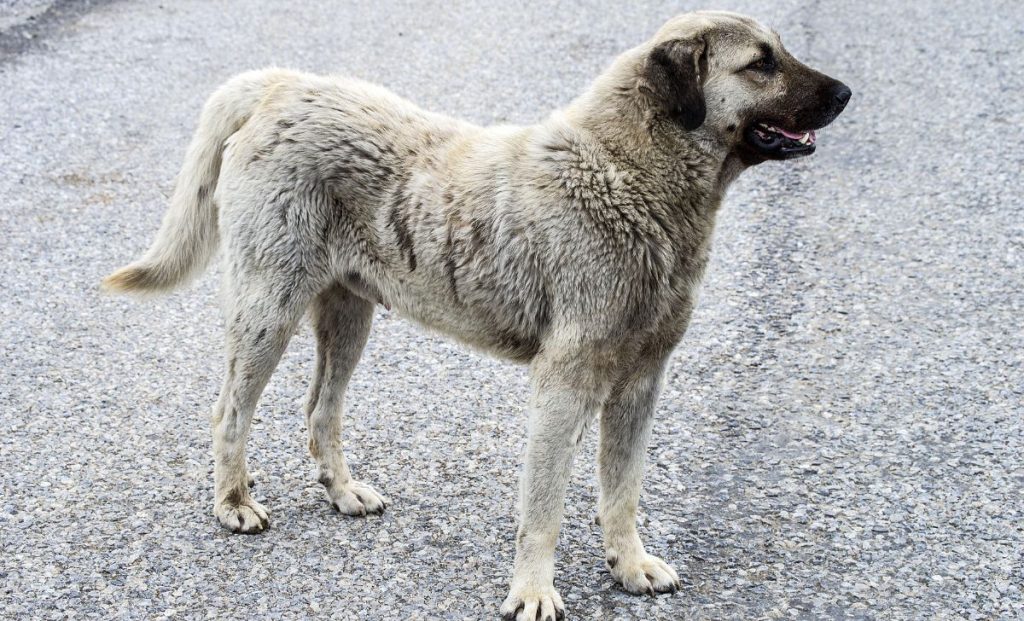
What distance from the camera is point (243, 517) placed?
4.36 meters

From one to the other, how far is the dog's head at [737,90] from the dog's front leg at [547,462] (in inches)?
39.1

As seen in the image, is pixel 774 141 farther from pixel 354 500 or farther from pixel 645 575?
pixel 354 500

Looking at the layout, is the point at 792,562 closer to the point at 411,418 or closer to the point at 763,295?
the point at 411,418

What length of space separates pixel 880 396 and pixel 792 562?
160 cm

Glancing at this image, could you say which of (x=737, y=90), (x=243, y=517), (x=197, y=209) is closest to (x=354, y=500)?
(x=243, y=517)

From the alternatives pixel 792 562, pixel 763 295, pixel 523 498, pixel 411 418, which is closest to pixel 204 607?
pixel 523 498

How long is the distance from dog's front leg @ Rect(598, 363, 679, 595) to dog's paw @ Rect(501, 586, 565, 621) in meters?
0.34

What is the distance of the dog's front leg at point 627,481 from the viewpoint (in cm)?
409

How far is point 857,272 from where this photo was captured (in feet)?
22.5

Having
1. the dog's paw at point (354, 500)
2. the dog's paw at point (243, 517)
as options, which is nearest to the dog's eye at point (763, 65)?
the dog's paw at point (354, 500)

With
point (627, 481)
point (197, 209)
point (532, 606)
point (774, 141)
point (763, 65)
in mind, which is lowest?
point (532, 606)

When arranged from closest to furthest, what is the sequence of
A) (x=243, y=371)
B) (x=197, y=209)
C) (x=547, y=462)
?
(x=547, y=462) → (x=243, y=371) → (x=197, y=209)

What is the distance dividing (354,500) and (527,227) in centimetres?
145

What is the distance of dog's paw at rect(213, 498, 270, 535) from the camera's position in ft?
14.3
